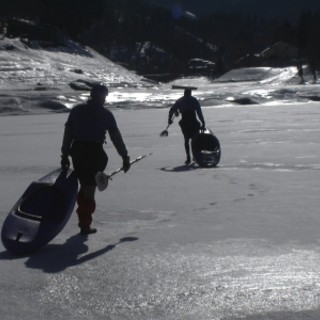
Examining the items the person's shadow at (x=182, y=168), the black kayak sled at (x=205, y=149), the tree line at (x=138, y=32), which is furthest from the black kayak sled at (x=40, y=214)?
the tree line at (x=138, y=32)

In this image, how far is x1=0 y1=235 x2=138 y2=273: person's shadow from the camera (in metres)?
6.33

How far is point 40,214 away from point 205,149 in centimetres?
708

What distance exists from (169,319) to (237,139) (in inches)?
589

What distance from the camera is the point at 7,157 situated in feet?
51.9

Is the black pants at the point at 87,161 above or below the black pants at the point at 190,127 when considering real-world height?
above

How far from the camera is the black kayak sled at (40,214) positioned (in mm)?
6805

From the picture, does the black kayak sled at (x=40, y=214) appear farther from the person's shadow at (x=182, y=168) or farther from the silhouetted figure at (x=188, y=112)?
the silhouetted figure at (x=188, y=112)

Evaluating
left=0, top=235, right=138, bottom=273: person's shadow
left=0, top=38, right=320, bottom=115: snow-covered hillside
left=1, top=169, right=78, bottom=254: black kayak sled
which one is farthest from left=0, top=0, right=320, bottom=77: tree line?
left=0, top=235, right=138, bottom=273: person's shadow

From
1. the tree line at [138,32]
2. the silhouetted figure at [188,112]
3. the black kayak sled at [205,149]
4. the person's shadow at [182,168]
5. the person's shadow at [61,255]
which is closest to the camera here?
the person's shadow at [61,255]

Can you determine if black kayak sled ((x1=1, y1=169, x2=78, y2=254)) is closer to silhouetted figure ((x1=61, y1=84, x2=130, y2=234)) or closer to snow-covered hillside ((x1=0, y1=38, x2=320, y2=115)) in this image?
silhouetted figure ((x1=61, y1=84, x2=130, y2=234))

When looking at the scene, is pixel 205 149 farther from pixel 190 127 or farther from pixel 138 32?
pixel 138 32

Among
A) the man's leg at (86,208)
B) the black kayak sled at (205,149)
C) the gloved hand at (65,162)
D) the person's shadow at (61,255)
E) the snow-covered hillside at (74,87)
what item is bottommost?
the snow-covered hillside at (74,87)

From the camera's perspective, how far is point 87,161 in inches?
298

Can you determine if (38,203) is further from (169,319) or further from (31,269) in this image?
(169,319)
